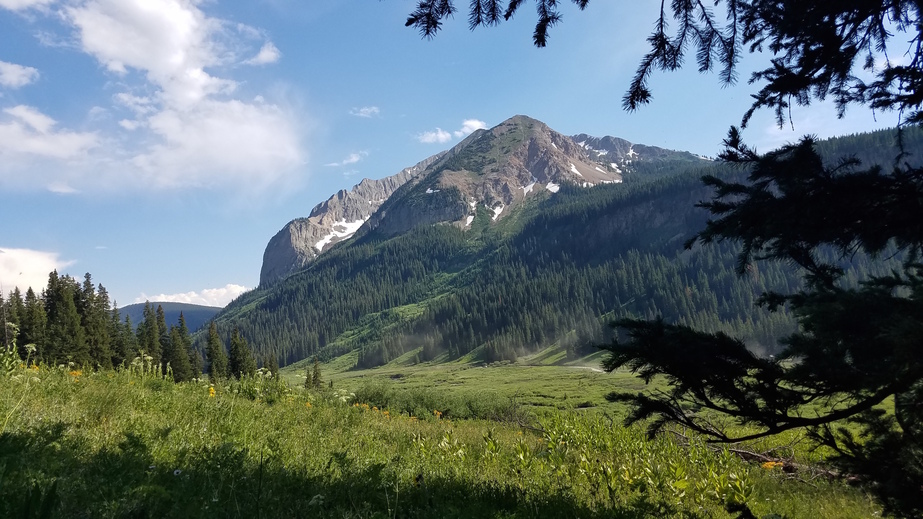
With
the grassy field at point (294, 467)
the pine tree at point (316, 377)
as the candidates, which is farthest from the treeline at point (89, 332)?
the grassy field at point (294, 467)

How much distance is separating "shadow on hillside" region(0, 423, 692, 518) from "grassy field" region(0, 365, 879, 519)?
0.07 feet

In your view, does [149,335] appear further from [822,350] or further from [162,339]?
[822,350]

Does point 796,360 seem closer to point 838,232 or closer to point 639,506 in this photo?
point 838,232

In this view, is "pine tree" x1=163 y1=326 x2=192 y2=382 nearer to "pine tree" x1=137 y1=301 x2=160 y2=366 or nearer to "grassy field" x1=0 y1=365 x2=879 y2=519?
"pine tree" x1=137 y1=301 x2=160 y2=366

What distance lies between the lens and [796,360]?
4.29 meters

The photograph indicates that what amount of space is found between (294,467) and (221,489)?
1.57m

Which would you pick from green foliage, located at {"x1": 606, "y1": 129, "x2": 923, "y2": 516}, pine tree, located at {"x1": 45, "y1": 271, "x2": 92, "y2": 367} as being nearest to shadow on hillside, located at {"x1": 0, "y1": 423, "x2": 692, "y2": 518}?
green foliage, located at {"x1": 606, "y1": 129, "x2": 923, "y2": 516}

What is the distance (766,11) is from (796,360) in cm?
347

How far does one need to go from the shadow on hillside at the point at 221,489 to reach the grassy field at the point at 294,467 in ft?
0.07

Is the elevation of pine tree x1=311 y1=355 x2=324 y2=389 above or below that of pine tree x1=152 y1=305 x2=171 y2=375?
below

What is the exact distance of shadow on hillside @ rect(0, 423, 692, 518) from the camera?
3381mm

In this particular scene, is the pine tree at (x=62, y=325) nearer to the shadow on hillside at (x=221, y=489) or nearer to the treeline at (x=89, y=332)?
the treeline at (x=89, y=332)

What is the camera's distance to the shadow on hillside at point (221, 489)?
3381mm

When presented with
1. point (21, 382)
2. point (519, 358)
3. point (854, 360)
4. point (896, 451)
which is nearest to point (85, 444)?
point (21, 382)
